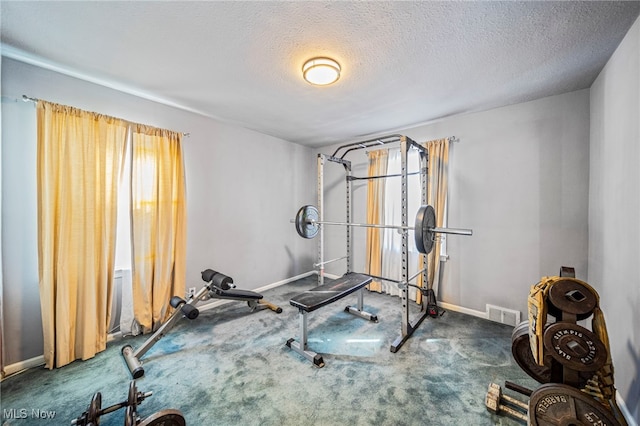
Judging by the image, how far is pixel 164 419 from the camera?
1.31 m

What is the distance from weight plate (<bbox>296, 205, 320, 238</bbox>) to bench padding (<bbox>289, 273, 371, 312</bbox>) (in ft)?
2.54

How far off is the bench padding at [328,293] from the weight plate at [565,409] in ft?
4.81

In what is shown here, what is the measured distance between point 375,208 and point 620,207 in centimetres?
238

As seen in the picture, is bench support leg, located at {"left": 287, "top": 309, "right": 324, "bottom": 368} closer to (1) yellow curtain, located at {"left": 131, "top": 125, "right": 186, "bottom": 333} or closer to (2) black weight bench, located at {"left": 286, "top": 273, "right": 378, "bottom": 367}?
(2) black weight bench, located at {"left": 286, "top": 273, "right": 378, "bottom": 367}

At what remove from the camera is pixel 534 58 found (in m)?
1.83

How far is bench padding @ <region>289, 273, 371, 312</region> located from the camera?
216 cm

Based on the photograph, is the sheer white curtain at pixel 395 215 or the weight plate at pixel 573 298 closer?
the weight plate at pixel 573 298

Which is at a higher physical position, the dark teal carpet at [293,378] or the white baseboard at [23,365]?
the white baseboard at [23,365]

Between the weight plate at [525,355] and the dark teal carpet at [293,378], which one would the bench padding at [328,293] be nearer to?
the dark teal carpet at [293,378]

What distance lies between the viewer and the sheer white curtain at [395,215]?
3371 millimetres

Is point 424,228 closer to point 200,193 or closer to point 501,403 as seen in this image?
point 501,403

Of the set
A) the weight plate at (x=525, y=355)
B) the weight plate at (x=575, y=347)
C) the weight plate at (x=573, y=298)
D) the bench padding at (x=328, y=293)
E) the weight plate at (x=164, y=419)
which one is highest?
the weight plate at (x=573, y=298)

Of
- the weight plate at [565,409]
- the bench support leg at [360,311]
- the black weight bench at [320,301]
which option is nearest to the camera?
the weight plate at [565,409]

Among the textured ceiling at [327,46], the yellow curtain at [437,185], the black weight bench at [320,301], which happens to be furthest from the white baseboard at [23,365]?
the yellow curtain at [437,185]
